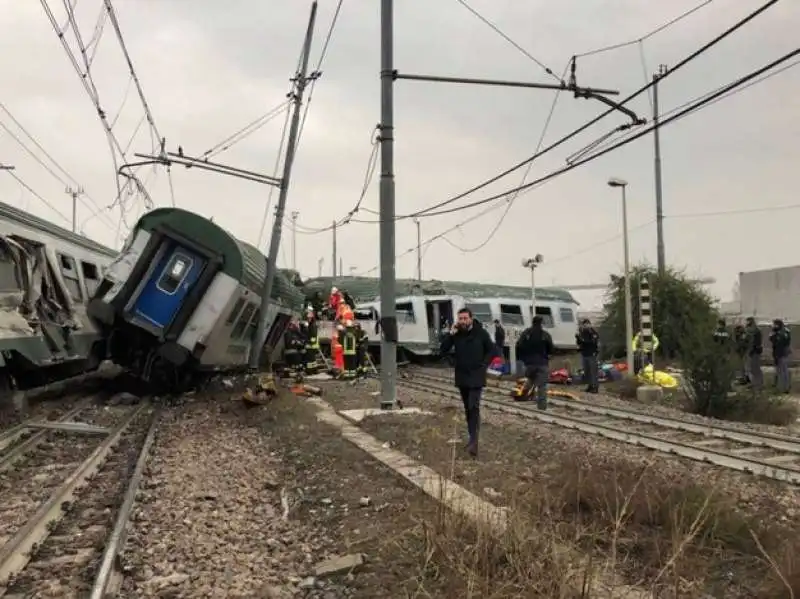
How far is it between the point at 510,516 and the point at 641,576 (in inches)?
34.3

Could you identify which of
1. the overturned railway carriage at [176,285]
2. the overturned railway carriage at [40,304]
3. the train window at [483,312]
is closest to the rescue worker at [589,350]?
the overturned railway carriage at [176,285]

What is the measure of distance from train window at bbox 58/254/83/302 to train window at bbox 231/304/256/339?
321 cm

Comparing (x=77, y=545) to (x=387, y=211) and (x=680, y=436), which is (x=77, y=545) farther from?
(x=680, y=436)

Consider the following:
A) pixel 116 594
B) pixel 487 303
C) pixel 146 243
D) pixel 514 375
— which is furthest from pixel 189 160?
pixel 487 303

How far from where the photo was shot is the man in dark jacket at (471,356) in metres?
8.58

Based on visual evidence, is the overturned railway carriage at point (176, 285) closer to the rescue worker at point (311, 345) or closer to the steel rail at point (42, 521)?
the steel rail at point (42, 521)

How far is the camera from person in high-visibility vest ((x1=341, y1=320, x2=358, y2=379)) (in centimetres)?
2055

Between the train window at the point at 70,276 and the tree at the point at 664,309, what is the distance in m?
18.7

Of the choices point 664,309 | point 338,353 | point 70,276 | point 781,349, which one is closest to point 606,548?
point 70,276

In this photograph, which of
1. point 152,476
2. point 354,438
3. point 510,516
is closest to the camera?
point 510,516

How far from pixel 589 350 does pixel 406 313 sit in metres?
12.8

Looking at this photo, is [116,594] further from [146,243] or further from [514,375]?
[514,375]

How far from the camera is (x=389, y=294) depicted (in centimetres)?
1272

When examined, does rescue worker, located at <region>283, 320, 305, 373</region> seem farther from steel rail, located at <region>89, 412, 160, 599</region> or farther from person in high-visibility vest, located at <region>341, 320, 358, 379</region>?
steel rail, located at <region>89, 412, 160, 599</region>
